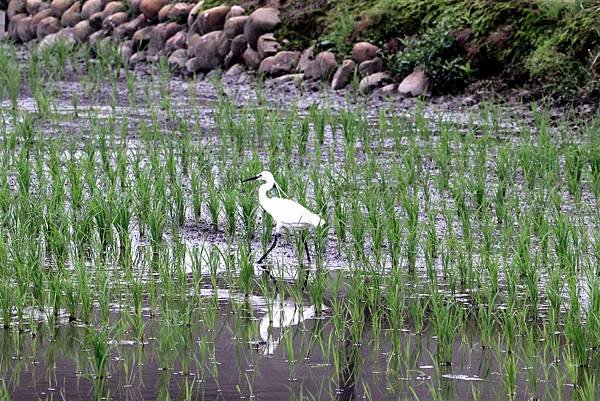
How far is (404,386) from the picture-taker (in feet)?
16.2

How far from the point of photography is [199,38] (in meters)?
16.7

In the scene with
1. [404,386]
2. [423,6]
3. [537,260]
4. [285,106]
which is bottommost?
[404,386]

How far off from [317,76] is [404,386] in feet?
33.5

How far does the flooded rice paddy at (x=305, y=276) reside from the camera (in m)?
5.01

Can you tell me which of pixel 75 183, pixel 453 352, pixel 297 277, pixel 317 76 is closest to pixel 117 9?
pixel 317 76

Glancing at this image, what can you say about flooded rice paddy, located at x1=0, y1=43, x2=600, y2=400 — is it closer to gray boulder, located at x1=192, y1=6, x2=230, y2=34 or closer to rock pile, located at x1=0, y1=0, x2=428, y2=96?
rock pile, located at x1=0, y1=0, x2=428, y2=96

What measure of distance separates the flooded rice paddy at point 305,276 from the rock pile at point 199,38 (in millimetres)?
3844

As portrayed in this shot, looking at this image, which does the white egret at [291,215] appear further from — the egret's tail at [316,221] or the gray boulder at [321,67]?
the gray boulder at [321,67]

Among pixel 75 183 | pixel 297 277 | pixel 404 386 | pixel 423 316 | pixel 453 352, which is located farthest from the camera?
pixel 75 183

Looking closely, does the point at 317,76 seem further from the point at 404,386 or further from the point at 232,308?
the point at 404,386

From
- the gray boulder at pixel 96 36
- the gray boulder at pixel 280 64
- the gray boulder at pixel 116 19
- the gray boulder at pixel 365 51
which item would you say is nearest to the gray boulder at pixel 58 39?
the gray boulder at pixel 96 36

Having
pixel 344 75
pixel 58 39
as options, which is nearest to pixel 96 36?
pixel 58 39

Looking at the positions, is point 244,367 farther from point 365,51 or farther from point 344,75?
point 365,51

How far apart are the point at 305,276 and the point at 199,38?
411 inches
